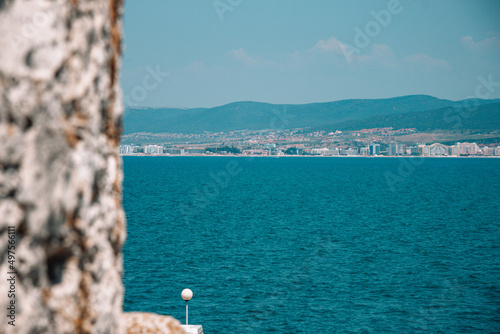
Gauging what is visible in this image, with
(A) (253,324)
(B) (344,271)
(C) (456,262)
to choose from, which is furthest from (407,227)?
(A) (253,324)

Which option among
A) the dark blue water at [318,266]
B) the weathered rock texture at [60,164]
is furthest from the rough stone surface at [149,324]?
the dark blue water at [318,266]

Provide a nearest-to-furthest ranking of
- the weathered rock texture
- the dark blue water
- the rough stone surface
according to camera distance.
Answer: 1. the weathered rock texture
2. the rough stone surface
3. the dark blue water

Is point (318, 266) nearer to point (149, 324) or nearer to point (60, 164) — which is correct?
point (149, 324)

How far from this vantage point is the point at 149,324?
780 centimetres

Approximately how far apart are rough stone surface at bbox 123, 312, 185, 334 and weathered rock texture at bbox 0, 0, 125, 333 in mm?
3990

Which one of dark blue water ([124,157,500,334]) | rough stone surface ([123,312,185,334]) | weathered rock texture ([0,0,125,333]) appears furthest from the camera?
dark blue water ([124,157,500,334])

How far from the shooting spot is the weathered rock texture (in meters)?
2.93

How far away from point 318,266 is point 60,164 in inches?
1705

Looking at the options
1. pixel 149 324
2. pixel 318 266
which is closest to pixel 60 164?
pixel 149 324

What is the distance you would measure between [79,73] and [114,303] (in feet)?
5.58

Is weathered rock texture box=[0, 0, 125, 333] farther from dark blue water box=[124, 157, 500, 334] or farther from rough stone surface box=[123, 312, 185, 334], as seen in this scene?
dark blue water box=[124, 157, 500, 334]

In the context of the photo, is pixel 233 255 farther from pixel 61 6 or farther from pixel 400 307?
pixel 61 6

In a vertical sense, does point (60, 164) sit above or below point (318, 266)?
above

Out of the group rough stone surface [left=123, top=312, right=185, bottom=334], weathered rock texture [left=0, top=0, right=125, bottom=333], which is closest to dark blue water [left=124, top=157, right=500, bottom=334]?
rough stone surface [left=123, top=312, right=185, bottom=334]
